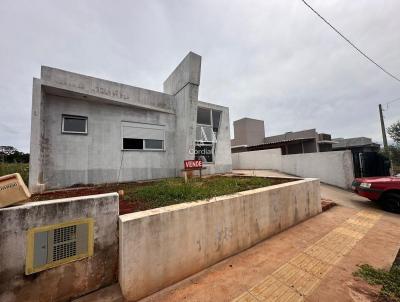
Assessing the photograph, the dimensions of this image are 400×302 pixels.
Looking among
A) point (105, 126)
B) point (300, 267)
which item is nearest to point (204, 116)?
point (105, 126)

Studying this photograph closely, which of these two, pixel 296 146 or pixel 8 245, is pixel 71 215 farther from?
pixel 296 146

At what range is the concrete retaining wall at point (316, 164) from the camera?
830cm

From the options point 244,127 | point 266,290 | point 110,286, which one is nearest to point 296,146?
point 244,127

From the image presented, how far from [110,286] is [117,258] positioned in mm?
348

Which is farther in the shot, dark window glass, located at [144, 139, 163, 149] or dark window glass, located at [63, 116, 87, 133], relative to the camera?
dark window glass, located at [144, 139, 163, 149]

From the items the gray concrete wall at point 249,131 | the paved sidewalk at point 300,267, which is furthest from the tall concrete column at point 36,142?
the gray concrete wall at point 249,131

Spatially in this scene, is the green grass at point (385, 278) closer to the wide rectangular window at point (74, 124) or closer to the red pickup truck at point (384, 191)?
the red pickup truck at point (384, 191)

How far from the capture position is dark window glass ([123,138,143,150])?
779 centimetres

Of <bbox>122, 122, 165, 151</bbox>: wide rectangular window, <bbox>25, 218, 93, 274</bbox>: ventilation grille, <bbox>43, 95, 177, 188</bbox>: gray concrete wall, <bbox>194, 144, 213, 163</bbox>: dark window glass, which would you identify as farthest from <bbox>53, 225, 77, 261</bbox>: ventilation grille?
<bbox>194, 144, 213, 163</bbox>: dark window glass

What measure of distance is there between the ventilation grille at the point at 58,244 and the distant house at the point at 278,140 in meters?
18.1

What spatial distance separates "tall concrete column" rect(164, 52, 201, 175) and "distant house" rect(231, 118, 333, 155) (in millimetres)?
12315

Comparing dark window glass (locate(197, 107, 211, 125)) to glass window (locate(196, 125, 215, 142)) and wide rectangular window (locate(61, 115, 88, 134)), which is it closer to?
glass window (locate(196, 125, 215, 142))

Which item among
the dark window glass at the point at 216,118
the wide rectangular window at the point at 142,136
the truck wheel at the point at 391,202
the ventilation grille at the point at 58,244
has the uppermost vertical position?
the dark window glass at the point at 216,118

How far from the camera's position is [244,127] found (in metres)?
26.8
